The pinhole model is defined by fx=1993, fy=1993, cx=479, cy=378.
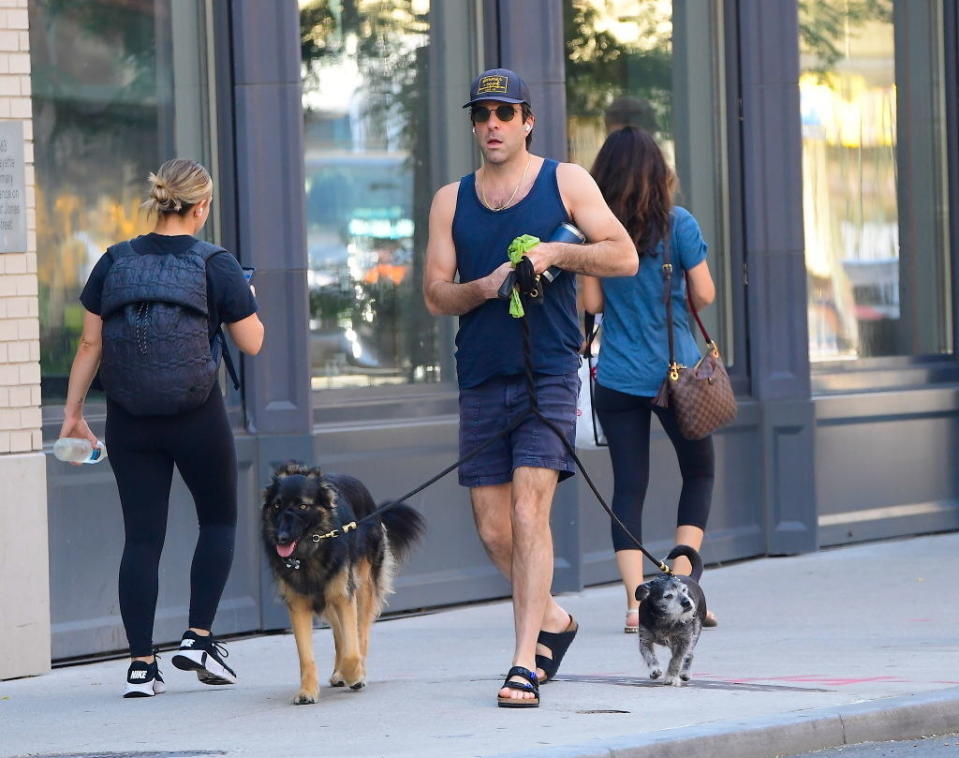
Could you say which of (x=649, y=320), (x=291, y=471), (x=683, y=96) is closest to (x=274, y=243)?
(x=649, y=320)

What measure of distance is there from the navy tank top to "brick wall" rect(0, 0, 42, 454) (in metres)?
1.90

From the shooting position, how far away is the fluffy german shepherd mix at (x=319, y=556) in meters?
6.54

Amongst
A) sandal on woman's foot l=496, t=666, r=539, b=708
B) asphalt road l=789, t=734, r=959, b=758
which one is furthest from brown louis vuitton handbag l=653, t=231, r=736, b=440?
asphalt road l=789, t=734, r=959, b=758

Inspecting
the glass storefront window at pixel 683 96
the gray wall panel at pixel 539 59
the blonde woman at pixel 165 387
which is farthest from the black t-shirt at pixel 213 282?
the glass storefront window at pixel 683 96

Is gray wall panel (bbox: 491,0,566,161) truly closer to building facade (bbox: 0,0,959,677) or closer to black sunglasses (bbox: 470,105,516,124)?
building facade (bbox: 0,0,959,677)

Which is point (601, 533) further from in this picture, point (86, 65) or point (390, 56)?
point (86, 65)

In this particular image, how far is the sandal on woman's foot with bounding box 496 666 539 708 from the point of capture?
6.40 metres

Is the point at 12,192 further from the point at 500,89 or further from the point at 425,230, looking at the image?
the point at 425,230

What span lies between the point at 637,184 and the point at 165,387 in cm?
227

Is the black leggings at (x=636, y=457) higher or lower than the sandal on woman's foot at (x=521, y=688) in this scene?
higher

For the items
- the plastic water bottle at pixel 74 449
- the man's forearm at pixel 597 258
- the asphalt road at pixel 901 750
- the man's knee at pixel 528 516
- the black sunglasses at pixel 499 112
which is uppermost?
the black sunglasses at pixel 499 112

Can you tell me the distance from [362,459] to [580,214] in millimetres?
2667

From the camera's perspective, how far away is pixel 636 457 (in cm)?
819

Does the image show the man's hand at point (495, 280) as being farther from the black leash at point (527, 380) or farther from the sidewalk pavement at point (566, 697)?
the sidewalk pavement at point (566, 697)
